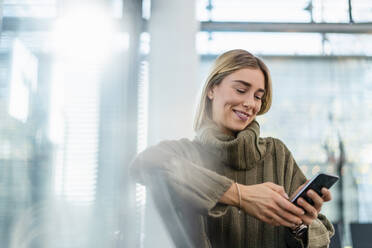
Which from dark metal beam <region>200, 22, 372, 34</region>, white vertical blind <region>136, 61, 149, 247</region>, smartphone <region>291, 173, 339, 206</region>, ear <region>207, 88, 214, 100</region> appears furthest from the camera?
dark metal beam <region>200, 22, 372, 34</region>

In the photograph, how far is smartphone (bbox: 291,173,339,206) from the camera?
2.22 ft

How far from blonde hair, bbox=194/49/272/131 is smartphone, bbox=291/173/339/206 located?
0.94 ft

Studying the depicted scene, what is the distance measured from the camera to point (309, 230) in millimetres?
747

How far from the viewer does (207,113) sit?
950mm

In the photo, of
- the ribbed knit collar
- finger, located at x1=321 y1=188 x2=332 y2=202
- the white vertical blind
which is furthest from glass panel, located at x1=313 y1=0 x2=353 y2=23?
finger, located at x1=321 y1=188 x2=332 y2=202

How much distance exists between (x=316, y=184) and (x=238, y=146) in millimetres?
207

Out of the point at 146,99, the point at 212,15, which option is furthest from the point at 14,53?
the point at 212,15

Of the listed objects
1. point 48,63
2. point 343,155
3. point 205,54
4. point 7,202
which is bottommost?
point 343,155

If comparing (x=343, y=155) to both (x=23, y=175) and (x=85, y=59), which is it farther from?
(x=23, y=175)

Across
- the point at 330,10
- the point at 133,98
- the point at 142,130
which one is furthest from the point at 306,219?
the point at 330,10

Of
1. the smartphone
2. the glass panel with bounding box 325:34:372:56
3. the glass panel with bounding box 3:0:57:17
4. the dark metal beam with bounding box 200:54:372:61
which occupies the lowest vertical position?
the smartphone

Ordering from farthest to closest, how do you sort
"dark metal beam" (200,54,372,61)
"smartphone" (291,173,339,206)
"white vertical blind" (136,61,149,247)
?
1. "dark metal beam" (200,54,372,61)
2. "white vertical blind" (136,61,149,247)
3. "smartphone" (291,173,339,206)

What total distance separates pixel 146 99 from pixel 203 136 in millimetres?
1314

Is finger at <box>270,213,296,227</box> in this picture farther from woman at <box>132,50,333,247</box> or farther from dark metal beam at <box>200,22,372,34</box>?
dark metal beam at <box>200,22,372,34</box>
